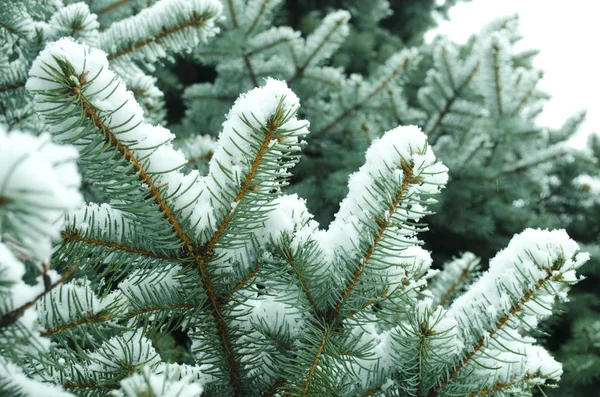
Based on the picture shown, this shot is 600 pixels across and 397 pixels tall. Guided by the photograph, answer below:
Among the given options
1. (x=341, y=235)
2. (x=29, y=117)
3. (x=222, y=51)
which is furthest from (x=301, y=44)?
(x=341, y=235)

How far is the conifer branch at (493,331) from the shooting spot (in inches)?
28.7

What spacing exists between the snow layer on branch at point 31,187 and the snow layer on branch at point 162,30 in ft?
2.99

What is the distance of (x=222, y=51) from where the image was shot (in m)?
2.15

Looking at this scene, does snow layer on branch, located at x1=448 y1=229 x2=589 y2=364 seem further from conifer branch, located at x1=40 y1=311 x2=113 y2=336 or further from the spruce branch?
the spruce branch

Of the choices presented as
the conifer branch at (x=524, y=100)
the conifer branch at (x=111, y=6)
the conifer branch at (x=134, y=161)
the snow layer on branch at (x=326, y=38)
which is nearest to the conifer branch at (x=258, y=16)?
the snow layer on branch at (x=326, y=38)

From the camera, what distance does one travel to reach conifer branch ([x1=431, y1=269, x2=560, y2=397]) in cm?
73

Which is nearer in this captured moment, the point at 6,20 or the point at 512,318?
the point at 512,318

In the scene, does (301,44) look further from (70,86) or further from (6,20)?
(70,86)

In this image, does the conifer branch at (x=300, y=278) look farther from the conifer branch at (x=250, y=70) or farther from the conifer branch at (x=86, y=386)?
the conifer branch at (x=250, y=70)

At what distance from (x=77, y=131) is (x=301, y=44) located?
1.64m

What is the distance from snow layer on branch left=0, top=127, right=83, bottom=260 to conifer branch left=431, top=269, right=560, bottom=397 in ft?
2.12

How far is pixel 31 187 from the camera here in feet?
1.13

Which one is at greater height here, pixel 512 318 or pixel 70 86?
pixel 70 86

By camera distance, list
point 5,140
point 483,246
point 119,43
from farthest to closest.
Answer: point 483,246 < point 119,43 < point 5,140
